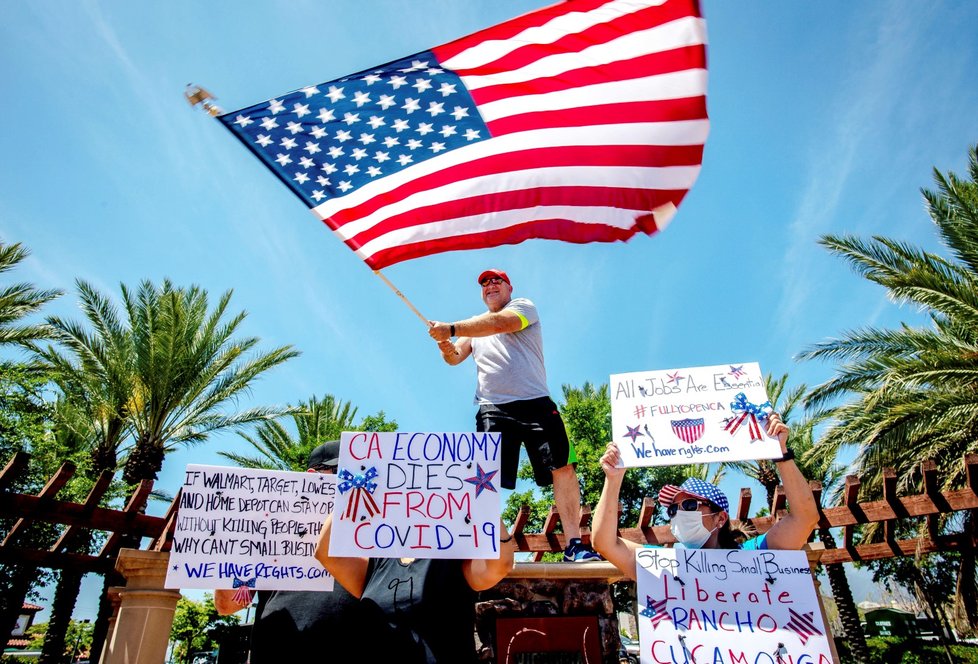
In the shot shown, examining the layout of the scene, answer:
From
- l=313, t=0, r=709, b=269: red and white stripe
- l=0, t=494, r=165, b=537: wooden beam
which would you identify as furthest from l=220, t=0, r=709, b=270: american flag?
l=0, t=494, r=165, b=537: wooden beam

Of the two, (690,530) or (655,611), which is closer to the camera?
(655,611)

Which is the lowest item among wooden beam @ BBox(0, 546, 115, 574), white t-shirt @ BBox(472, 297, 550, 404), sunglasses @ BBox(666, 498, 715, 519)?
sunglasses @ BBox(666, 498, 715, 519)

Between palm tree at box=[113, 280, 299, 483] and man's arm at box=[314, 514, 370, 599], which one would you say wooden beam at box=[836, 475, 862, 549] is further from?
palm tree at box=[113, 280, 299, 483]

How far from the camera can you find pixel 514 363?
4.57 m

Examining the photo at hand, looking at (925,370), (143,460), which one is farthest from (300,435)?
(925,370)

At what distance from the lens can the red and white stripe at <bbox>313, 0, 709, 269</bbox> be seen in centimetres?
433

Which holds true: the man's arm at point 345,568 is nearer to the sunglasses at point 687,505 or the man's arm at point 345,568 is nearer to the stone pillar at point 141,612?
the sunglasses at point 687,505

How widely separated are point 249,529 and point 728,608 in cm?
251

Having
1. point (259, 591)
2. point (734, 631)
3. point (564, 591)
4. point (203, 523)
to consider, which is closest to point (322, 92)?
point (203, 523)

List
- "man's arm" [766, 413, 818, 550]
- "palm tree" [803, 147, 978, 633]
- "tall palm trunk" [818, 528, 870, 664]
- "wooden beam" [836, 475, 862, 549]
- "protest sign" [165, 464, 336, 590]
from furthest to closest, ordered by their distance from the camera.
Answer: "tall palm trunk" [818, 528, 870, 664] < "palm tree" [803, 147, 978, 633] < "wooden beam" [836, 475, 862, 549] < "protest sign" [165, 464, 336, 590] < "man's arm" [766, 413, 818, 550]

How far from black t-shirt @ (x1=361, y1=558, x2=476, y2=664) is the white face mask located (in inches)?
52.5

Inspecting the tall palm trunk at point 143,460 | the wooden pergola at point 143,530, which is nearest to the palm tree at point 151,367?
the tall palm trunk at point 143,460

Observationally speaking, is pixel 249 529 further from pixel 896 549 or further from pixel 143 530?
pixel 896 549

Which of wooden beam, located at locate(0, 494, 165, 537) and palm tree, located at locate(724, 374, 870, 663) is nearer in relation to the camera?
wooden beam, located at locate(0, 494, 165, 537)
